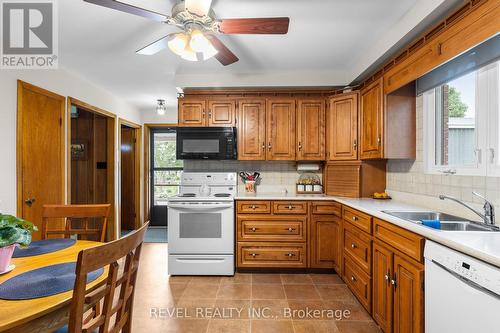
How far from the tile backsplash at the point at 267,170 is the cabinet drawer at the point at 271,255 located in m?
0.83

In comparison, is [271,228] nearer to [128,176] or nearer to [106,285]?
[106,285]

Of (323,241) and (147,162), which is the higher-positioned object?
(147,162)

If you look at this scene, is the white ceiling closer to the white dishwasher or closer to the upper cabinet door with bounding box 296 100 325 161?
the upper cabinet door with bounding box 296 100 325 161

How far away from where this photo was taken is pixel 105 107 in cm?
397

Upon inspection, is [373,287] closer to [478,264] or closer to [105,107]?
[478,264]

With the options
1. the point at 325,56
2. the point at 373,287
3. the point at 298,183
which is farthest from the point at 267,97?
the point at 373,287

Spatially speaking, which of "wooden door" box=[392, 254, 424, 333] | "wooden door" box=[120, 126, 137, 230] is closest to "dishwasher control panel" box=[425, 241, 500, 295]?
"wooden door" box=[392, 254, 424, 333]

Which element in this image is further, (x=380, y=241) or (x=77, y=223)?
(x=77, y=223)

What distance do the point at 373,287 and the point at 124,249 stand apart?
1.92m

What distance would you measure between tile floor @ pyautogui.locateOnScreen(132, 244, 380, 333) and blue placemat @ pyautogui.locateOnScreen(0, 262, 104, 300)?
3.83ft

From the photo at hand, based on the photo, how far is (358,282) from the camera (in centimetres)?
235

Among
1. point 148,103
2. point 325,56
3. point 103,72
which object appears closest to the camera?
point 325,56

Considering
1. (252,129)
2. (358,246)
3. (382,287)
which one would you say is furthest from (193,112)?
(382,287)

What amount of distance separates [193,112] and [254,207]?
1.46 metres
